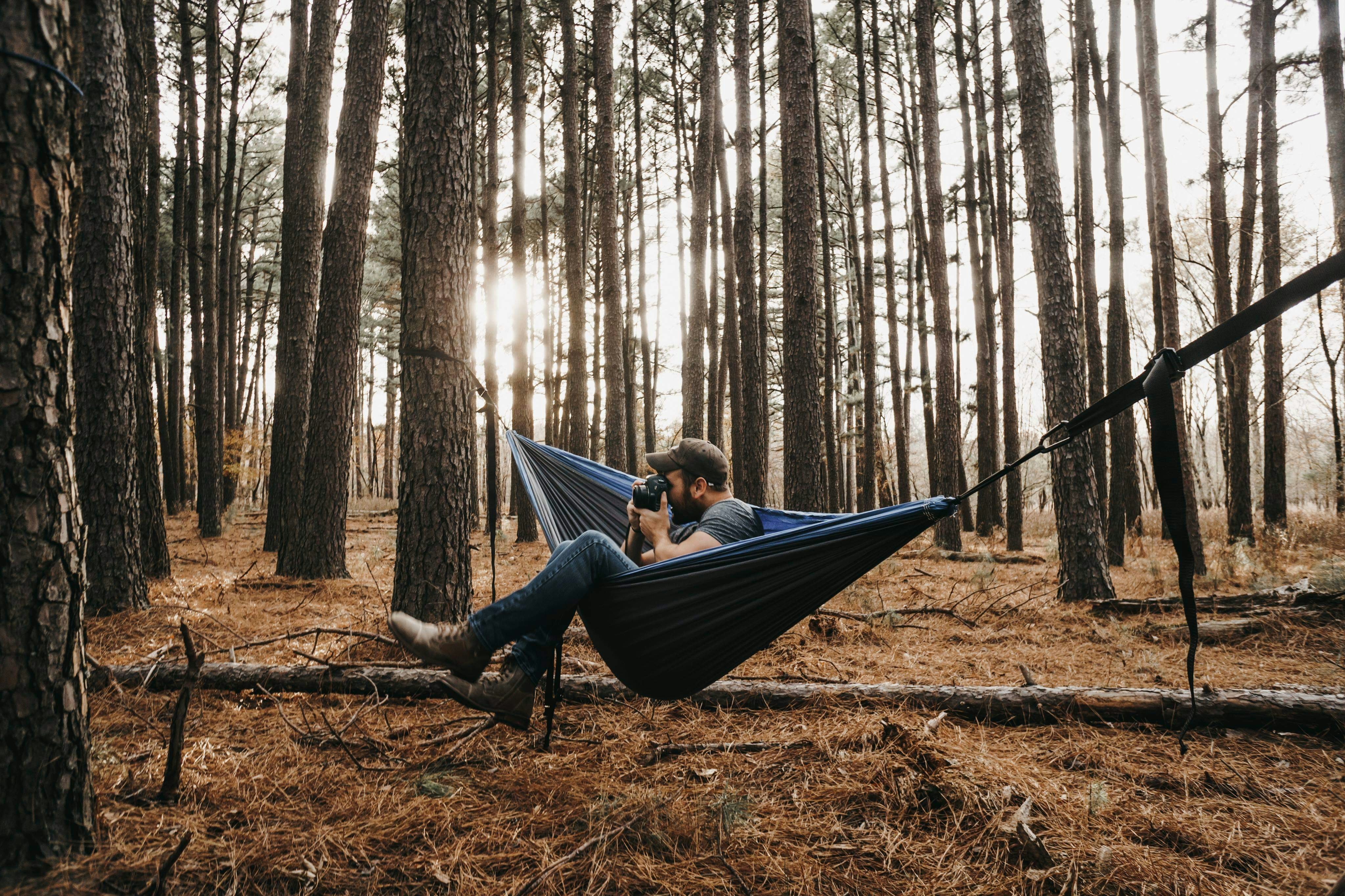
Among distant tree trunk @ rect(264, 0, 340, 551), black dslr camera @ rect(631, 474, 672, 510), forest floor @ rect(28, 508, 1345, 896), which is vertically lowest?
forest floor @ rect(28, 508, 1345, 896)

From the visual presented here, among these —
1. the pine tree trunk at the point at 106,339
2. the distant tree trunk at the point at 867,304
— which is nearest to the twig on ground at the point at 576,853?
the pine tree trunk at the point at 106,339

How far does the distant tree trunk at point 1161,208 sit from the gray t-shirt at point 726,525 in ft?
13.4

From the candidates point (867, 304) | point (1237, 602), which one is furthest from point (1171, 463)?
point (867, 304)

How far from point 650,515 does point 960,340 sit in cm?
883

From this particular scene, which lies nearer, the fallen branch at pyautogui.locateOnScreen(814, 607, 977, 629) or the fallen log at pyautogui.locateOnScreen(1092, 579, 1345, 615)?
the fallen log at pyautogui.locateOnScreen(1092, 579, 1345, 615)

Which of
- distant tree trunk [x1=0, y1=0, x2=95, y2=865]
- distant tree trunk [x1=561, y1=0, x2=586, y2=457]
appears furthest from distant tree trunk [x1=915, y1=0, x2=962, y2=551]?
distant tree trunk [x1=0, y1=0, x2=95, y2=865]

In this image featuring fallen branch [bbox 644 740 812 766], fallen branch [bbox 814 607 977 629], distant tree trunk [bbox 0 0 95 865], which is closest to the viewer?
distant tree trunk [bbox 0 0 95 865]

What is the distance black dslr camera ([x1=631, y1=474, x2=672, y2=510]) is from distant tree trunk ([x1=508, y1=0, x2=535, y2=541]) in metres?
4.02

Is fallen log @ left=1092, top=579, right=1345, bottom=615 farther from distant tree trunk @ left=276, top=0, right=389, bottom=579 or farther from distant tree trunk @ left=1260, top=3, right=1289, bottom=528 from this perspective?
distant tree trunk @ left=276, top=0, right=389, bottom=579

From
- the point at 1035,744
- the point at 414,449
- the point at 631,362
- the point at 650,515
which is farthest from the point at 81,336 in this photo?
the point at 631,362

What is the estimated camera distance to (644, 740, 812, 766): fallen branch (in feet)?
5.72

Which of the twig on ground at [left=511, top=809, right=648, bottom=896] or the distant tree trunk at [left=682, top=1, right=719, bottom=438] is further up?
the distant tree trunk at [left=682, top=1, right=719, bottom=438]

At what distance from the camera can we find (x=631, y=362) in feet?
35.5

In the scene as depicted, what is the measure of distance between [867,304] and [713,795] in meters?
6.99
